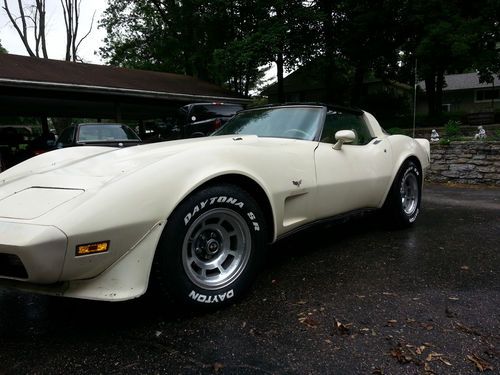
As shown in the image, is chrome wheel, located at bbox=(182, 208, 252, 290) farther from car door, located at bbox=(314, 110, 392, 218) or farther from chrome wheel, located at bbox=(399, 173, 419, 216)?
chrome wheel, located at bbox=(399, 173, 419, 216)

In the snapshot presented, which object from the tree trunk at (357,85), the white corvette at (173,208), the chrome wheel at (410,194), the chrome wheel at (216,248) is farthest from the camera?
the tree trunk at (357,85)

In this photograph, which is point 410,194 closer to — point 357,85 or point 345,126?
point 345,126

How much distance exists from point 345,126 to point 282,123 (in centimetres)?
73

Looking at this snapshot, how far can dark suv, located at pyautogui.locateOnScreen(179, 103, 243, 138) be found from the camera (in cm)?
973

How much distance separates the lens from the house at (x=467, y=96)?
109 feet

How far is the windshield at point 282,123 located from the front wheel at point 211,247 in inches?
40.0

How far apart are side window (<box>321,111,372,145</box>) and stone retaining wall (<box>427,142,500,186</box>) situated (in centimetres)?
523

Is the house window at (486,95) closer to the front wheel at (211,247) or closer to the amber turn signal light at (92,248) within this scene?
the front wheel at (211,247)

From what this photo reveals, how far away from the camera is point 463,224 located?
4.58 metres

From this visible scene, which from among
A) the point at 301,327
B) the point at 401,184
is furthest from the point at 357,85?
the point at 301,327

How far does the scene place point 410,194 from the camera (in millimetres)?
4445

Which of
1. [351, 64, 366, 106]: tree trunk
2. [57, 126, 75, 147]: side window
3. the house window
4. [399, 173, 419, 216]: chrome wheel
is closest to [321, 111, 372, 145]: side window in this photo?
[399, 173, 419, 216]: chrome wheel

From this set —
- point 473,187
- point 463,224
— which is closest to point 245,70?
point 473,187

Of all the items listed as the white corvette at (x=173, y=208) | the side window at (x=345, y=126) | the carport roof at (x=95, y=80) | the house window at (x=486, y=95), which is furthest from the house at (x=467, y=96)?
the white corvette at (x=173, y=208)
